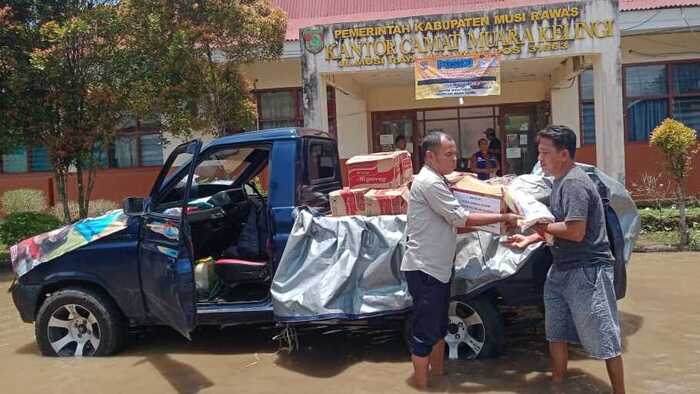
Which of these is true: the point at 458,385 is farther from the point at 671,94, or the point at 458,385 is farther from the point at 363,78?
the point at 671,94

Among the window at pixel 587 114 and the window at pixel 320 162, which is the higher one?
the window at pixel 587 114

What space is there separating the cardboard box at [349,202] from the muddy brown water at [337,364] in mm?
1264

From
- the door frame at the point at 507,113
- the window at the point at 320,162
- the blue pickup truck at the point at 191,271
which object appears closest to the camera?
the blue pickup truck at the point at 191,271

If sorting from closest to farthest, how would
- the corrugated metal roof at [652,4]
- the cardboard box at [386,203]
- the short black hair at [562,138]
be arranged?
the short black hair at [562,138], the cardboard box at [386,203], the corrugated metal roof at [652,4]

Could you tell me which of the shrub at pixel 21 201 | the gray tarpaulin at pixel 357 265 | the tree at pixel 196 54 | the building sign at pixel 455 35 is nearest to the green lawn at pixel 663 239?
the building sign at pixel 455 35

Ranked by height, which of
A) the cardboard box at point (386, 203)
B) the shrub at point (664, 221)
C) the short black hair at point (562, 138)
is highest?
the short black hair at point (562, 138)

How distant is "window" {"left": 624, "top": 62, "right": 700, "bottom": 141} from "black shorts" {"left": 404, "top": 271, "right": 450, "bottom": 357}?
10.9m

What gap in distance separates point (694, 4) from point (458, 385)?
1084 cm

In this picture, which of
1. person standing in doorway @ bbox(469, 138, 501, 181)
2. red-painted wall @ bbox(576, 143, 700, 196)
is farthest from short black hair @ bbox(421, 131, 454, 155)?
red-painted wall @ bbox(576, 143, 700, 196)

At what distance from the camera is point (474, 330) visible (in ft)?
15.9

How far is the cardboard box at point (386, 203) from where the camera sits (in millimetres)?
4844

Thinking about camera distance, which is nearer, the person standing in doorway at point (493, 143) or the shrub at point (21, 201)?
the shrub at point (21, 201)

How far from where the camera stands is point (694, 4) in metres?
11.8

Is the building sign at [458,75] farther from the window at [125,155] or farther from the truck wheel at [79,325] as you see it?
the window at [125,155]
